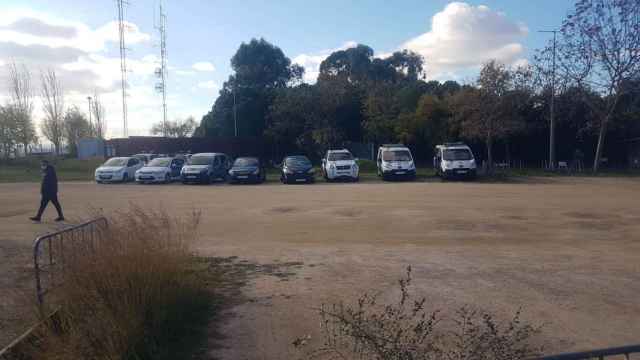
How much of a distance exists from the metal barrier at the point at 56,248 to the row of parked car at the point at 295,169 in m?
20.7

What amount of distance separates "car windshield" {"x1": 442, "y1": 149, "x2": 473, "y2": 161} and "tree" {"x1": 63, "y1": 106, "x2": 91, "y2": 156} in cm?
4015

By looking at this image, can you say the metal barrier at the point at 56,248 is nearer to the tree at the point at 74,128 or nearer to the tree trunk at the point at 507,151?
the tree trunk at the point at 507,151

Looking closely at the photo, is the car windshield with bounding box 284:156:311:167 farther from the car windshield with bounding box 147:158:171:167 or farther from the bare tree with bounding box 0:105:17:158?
the bare tree with bounding box 0:105:17:158

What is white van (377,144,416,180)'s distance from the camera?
28.5 meters

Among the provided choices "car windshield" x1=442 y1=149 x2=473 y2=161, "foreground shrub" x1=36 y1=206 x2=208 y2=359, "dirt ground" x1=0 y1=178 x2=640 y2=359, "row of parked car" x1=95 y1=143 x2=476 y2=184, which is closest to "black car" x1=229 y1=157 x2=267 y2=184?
"row of parked car" x1=95 y1=143 x2=476 y2=184

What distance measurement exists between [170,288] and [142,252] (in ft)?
1.79

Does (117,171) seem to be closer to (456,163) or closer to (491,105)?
(456,163)

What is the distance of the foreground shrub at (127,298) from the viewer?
4.98 metres

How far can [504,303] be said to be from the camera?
6910 mm

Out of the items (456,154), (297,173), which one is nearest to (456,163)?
(456,154)

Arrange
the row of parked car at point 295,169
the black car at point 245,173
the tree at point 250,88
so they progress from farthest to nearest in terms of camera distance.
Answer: the tree at point 250,88 → the black car at point 245,173 → the row of parked car at point 295,169

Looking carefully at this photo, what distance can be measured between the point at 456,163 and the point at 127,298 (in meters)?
24.3

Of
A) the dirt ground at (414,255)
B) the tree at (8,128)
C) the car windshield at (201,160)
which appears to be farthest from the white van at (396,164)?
the tree at (8,128)

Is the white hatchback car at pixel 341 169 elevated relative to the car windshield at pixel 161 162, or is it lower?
lower
